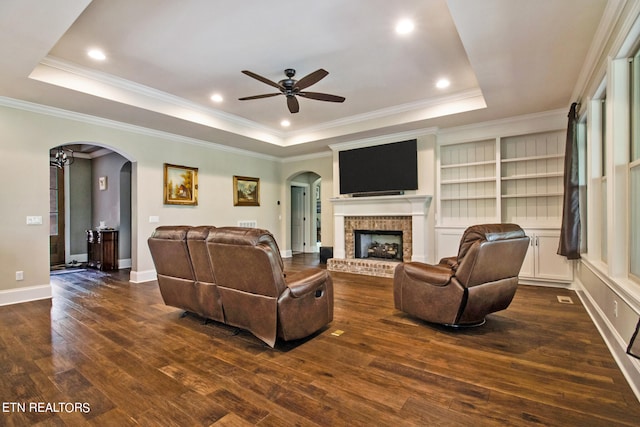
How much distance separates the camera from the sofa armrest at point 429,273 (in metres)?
2.93

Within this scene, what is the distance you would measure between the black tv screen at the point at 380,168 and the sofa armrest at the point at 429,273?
2955 millimetres

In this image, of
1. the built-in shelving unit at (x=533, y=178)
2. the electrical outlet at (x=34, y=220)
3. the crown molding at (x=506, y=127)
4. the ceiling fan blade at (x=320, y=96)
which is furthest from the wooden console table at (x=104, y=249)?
the built-in shelving unit at (x=533, y=178)

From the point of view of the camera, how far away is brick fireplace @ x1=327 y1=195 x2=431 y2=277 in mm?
5766

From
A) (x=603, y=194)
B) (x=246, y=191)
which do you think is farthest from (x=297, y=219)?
(x=603, y=194)

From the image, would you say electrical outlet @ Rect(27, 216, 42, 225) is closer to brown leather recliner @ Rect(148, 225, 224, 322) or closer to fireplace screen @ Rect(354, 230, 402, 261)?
brown leather recliner @ Rect(148, 225, 224, 322)

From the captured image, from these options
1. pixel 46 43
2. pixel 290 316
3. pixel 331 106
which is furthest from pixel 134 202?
pixel 290 316

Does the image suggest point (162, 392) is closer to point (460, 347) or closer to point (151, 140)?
point (460, 347)

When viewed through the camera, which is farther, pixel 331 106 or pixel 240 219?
pixel 240 219

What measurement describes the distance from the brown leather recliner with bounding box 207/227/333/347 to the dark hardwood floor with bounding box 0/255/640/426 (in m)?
0.19

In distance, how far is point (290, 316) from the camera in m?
2.57

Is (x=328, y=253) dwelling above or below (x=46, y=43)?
below

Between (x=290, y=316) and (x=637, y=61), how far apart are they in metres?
3.37

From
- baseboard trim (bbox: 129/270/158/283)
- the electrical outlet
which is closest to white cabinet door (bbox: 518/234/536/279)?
baseboard trim (bbox: 129/270/158/283)

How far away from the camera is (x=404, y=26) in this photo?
3.04m
